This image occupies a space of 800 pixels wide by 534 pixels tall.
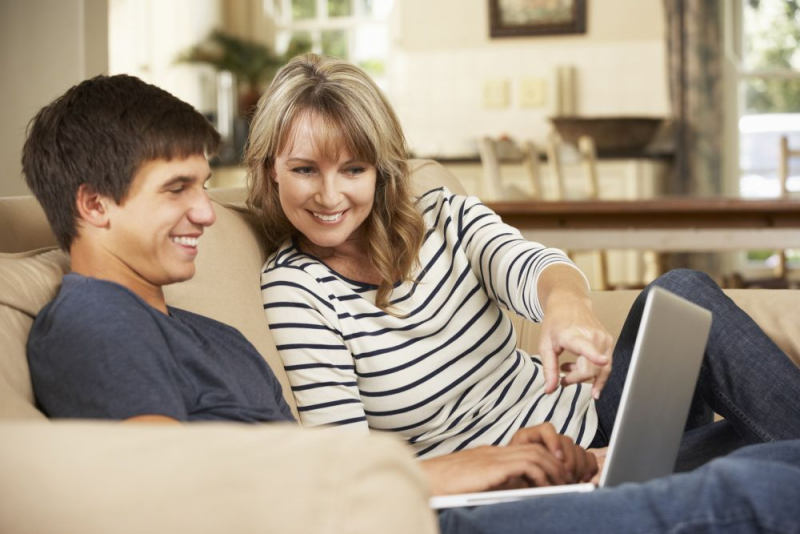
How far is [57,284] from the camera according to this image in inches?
44.8

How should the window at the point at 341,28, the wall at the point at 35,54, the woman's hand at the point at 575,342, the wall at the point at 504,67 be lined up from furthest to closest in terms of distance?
the window at the point at 341,28 → the wall at the point at 504,67 → the wall at the point at 35,54 → the woman's hand at the point at 575,342

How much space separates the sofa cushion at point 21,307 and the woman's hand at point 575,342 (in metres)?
0.58

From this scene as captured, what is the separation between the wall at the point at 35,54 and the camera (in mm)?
Answer: 1779

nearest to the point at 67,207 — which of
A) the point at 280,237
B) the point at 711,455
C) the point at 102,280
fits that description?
the point at 102,280

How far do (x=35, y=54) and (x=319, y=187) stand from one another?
0.72 metres

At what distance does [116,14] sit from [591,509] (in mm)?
5719

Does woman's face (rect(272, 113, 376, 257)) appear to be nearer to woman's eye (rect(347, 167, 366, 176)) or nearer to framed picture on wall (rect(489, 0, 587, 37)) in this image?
woman's eye (rect(347, 167, 366, 176))

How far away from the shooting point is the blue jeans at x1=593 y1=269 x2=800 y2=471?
1.37 metres

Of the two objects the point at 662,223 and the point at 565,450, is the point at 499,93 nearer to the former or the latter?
the point at 662,223

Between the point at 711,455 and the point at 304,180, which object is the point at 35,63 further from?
the point at 711,455

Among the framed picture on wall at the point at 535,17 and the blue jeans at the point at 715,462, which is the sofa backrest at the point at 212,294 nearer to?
the blue jeans at the point at 715,462

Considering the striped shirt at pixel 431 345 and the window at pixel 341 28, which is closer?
the striped shirt at pixel 431 345

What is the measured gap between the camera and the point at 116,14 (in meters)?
5.97

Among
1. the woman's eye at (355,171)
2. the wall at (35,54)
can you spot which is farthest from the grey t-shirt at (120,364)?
the wall at (35,54)
